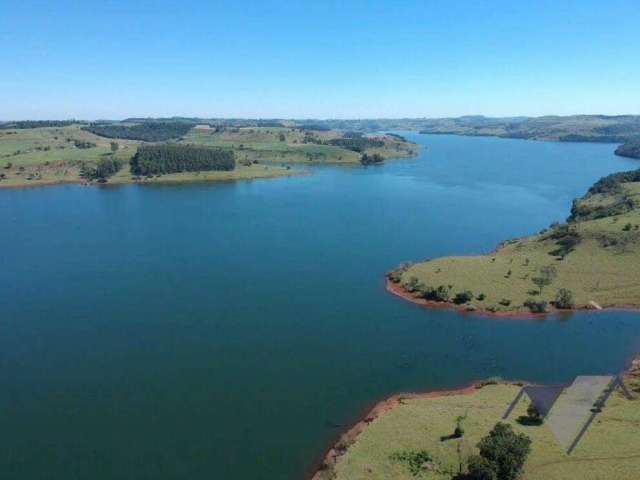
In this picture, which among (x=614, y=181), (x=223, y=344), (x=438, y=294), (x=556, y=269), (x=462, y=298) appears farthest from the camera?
(x=614, y=181)

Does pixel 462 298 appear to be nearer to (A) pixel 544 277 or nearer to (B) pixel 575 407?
(A) pixel 544 277

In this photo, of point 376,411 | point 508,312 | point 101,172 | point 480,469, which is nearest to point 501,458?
point 480,469

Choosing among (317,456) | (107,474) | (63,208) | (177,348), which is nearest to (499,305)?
(317,456)

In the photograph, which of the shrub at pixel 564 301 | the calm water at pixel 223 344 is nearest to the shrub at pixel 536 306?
the shrub at pixel 564 301

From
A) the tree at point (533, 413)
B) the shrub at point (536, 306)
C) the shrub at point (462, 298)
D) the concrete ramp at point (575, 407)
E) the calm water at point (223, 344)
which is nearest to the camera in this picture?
the concrete ramp at point (575, 407)

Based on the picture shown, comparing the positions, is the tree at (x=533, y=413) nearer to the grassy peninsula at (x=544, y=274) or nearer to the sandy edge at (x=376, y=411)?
the sandy edge at (x=376, y=411)

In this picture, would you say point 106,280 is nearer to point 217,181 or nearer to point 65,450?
point 65,450
